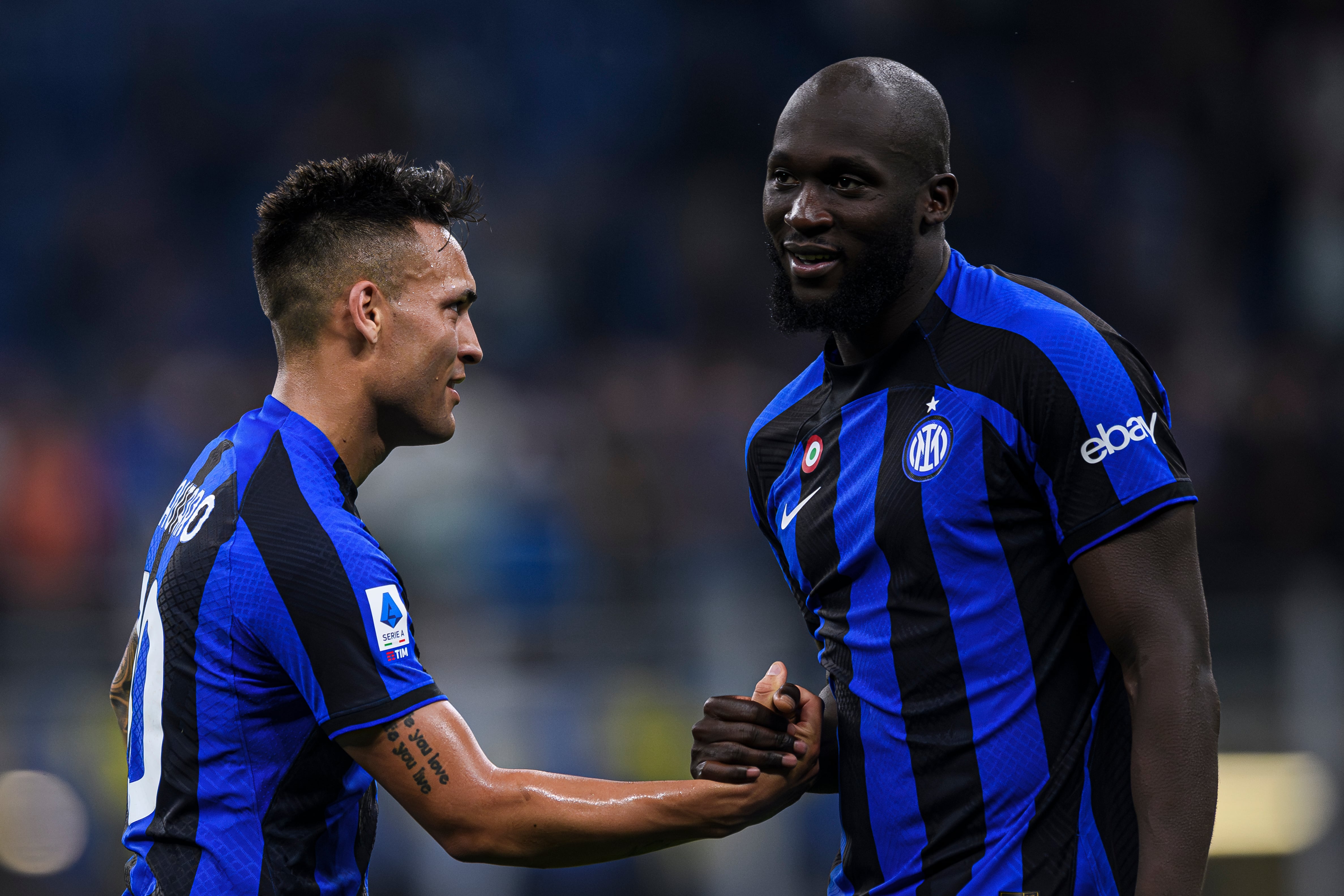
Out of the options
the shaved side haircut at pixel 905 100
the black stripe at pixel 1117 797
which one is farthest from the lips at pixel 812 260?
the black stripe at pixel 1117 797

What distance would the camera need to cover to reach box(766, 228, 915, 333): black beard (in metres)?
2.96

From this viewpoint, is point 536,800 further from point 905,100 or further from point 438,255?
point 905,100

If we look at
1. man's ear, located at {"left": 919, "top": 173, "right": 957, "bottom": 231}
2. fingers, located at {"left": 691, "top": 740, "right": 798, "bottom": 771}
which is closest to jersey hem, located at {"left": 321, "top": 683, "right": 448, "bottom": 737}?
fingers, located at {"left": 691, "top": 740, "right": 798, "bottom": 771}

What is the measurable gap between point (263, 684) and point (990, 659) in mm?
1518

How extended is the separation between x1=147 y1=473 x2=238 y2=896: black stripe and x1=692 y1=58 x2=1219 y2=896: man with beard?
1.15 m

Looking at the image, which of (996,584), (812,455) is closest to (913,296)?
(812,455)

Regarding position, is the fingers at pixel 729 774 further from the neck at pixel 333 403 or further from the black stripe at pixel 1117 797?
the neck at pixel 333 403

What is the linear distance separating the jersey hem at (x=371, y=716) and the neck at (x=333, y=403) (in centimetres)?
59

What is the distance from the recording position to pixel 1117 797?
9.06ft

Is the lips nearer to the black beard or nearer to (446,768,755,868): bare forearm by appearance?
the black beard

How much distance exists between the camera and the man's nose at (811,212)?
9.74ft

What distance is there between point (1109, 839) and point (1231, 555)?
495 centimetres

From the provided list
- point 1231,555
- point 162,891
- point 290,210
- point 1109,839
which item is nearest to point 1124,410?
point 1109,839

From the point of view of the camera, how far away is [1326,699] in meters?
6.53
